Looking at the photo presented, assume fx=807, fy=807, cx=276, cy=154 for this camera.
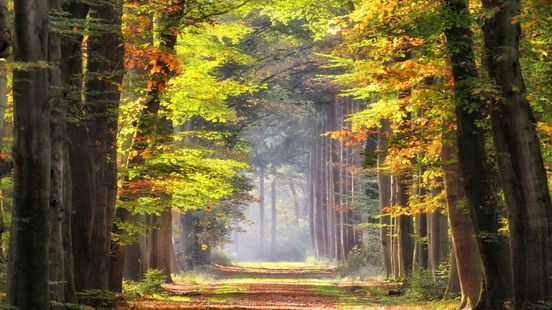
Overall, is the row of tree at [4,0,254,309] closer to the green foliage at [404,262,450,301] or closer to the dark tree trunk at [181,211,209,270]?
the green foliage at [404,262,450,301]

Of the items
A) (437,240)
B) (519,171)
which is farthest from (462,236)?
(437,240)

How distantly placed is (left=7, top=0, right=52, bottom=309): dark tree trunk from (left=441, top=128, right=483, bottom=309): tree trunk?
8402 mm

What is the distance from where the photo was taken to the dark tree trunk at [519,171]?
11.7m

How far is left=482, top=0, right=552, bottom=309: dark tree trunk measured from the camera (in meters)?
11.7

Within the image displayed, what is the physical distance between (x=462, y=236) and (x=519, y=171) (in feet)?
17.3

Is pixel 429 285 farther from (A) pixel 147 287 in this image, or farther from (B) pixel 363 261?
(B) pixel 363 261

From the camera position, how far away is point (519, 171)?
11.8 metres

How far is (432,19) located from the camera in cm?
1304

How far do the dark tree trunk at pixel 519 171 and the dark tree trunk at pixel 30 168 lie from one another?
638cm

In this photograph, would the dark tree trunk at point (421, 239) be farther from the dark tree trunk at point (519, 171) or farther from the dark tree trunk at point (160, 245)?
the dark tree trunk at point (519, 171)

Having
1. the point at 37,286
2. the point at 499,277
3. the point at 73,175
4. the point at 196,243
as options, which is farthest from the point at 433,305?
the point at 196,243

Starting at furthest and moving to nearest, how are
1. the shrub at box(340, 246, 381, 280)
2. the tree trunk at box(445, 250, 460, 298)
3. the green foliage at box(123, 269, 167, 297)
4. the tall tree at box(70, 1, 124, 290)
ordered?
1. the shrub at box(340, 246, 381, 280)
2. the green foliage at box(123, 269, 167, 297)
3. the tree trunk at box(445, 250, 460, 298)
4. the tall tree at box(70, 1, 124, 290)

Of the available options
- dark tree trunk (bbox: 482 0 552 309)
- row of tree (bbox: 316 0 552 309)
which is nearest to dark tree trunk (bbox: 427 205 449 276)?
row of tree (bbox: 316 0 552 309)

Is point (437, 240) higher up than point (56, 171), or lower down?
lower down
